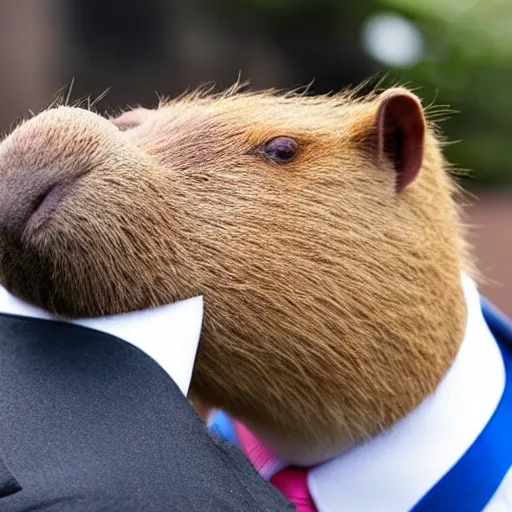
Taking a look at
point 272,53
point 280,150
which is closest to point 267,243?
point 280,150

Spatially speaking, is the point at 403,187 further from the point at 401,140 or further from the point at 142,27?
the point at 142,27

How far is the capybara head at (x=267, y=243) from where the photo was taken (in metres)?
0.69

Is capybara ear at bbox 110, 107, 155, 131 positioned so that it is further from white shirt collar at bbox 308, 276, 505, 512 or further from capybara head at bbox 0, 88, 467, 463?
white shirt collar at bbox 308, 276, 505, 512

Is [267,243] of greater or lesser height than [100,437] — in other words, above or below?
above

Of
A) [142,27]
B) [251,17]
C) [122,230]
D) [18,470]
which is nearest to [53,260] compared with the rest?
[122,230]

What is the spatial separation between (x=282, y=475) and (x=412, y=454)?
14cm

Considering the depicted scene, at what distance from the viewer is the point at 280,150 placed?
30.8 inches

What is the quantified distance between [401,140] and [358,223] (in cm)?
10

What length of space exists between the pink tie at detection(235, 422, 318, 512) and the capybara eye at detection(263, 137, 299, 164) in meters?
0.30

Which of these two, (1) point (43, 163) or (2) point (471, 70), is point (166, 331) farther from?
(2) point (471, 70)

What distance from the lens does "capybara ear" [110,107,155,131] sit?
84 centimetres

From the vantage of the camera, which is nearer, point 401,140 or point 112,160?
point 112,160

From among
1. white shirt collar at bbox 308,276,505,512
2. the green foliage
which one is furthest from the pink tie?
the green foliage

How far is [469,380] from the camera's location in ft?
2.81
